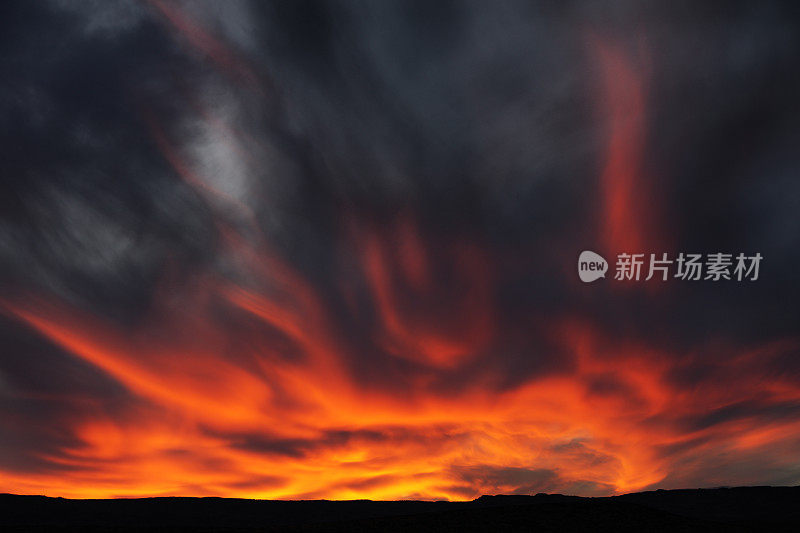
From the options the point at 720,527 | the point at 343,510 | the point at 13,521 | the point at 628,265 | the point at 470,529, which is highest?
the point at 628,265

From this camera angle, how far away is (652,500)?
7244cm

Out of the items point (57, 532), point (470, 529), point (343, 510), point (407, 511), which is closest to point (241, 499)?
point (343, 510)

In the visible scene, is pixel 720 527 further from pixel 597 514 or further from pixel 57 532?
pixel 57 532

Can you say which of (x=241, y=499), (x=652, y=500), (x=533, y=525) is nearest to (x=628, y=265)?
(x=533, y=525)

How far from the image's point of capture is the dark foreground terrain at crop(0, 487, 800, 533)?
37281mm

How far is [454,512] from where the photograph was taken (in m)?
39.8

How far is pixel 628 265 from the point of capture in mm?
32188

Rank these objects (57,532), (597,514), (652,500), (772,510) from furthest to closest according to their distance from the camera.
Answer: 1. (652,500)
2. (772,510)
3. (597,514)
4. (57,532)

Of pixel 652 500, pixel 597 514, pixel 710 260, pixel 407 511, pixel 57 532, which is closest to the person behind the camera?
pixel 710 260

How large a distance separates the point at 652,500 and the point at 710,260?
5809cm

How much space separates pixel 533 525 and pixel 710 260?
933 inches

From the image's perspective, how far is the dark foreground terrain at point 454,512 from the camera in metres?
37.3

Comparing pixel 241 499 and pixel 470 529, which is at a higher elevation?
pixel 470 529

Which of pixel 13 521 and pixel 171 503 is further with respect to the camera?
pixel 171 503
